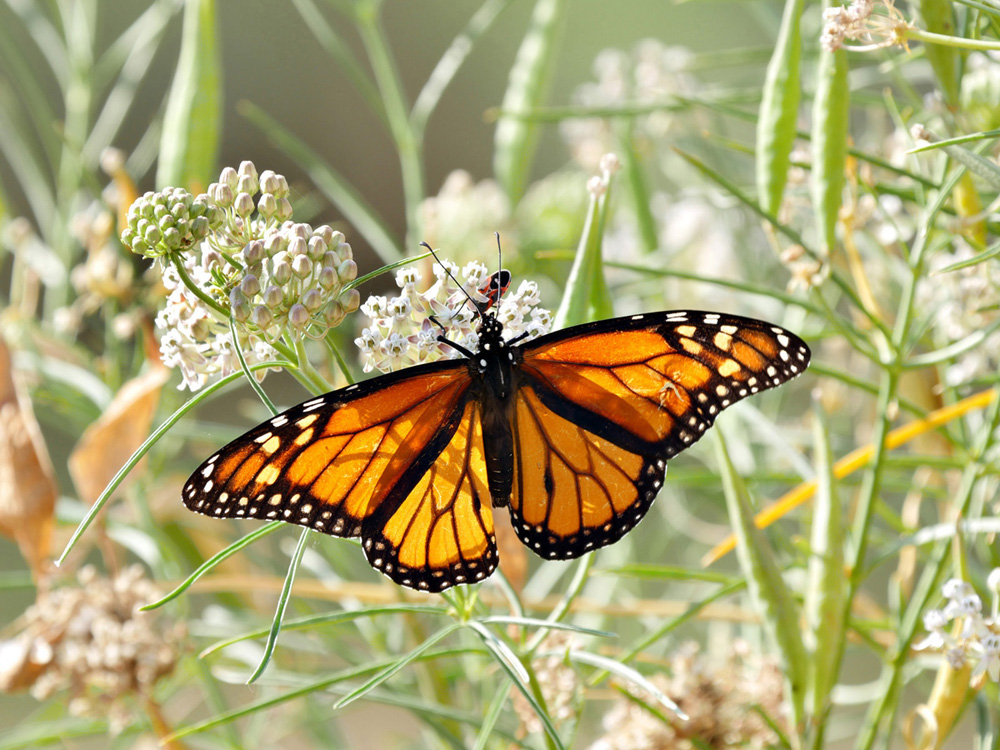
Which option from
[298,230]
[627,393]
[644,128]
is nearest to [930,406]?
[627,393]

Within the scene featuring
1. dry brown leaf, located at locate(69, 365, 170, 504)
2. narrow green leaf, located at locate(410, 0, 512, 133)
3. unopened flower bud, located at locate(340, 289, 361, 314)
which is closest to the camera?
unopened flower bud, located at locate(340, 289, 361, 314)

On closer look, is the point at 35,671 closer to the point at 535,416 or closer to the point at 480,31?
the point at 535,416

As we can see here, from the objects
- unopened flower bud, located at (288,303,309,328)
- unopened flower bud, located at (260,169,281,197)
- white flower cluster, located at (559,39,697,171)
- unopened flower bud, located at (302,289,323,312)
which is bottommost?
unopened flower bud, located at (288,303,309,328)

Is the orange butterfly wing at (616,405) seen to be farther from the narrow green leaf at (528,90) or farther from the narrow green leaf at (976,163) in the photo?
the narrow green leaf at (528,90)

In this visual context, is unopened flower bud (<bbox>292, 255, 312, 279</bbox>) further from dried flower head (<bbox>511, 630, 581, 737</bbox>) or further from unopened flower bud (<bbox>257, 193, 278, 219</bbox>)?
dried flower head (<bbox>511, 630, 581, 737</bbox>)

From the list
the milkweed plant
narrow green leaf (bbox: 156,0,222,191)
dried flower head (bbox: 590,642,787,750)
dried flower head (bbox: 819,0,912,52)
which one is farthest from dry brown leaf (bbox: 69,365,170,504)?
dried flower head (bbox: 819,0,912,52)

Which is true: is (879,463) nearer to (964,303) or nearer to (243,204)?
(964,303)
